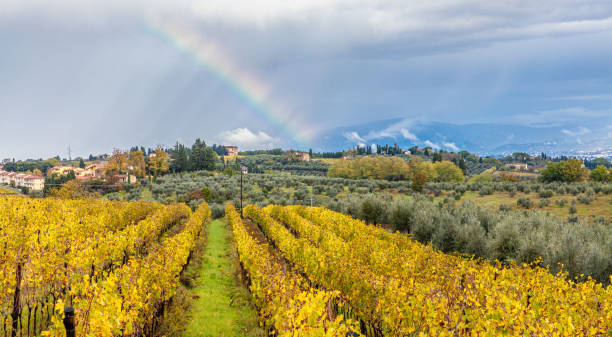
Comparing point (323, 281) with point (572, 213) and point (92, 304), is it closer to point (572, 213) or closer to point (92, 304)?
point (92, 304)

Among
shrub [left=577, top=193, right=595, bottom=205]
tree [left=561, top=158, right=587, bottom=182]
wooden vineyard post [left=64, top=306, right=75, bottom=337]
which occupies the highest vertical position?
tree [left=561, top=158, right=587, bottom=182]

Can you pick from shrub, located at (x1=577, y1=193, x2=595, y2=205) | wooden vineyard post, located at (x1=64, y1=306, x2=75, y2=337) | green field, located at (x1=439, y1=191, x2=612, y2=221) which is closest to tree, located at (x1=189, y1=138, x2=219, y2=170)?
green field, located at (x1=439, y1=191, x2=612, y2=221)

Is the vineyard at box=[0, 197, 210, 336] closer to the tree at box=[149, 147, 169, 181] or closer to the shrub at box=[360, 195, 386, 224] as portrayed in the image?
the shrub at box=[360, 195, 386, 224]

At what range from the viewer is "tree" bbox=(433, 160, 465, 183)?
89.6 m

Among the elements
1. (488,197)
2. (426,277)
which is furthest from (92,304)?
(488,197)

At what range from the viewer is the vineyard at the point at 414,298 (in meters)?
5.48

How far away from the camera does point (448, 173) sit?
91.5 metres

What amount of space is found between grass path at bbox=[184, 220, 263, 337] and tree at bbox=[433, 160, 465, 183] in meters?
81.5

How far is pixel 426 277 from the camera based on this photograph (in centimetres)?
981

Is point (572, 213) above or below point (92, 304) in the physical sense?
below

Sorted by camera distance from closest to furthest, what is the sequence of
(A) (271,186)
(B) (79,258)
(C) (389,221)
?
(B) (79,258) < (C) (389,221) < (A) (271,186)

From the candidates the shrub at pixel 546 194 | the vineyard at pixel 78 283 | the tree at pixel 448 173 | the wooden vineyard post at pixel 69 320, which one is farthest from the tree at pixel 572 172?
the wooden vineyard post at pixel 69 320

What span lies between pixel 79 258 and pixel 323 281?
7.21m

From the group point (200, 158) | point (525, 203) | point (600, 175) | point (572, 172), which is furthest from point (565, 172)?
point (200, 158)
